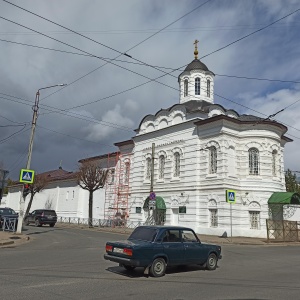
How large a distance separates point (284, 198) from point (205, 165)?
23.4ft

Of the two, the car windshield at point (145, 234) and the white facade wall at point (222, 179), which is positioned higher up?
the white facade wall at point (222, 179)

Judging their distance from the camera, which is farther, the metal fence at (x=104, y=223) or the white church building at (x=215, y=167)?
the metal fence at (x=104, y=223)

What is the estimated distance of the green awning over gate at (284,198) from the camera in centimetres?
2983

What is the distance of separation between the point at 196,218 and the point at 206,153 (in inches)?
230

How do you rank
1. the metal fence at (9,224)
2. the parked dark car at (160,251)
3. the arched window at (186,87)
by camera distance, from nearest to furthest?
1. the parked dark car at (160,251)
2. the metal fence at (9,224)
3. the arched window at (186,87)

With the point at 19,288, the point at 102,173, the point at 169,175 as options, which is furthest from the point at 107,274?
the point at 102,173

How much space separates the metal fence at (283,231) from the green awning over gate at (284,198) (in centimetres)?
184

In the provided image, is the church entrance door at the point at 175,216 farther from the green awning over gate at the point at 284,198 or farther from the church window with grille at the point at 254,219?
the green awning over gate at the point at 284,198

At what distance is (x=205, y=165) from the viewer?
32188mm

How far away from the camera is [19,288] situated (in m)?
7.88

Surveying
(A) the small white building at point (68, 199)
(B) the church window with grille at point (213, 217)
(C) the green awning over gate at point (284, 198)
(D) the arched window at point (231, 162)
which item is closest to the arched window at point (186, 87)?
(D) the arched window at point (231, 162)

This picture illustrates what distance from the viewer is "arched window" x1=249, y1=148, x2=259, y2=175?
31828 mm

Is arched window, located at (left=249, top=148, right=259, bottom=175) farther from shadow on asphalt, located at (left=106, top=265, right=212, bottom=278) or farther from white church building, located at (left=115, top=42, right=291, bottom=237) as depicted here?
shadow on asphalt, located at (left=106, top=265, right=212, bottom=278)

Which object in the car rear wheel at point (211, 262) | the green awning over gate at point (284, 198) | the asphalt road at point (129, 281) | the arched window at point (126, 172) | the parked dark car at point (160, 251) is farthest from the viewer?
the arched window at point (126, 172)
